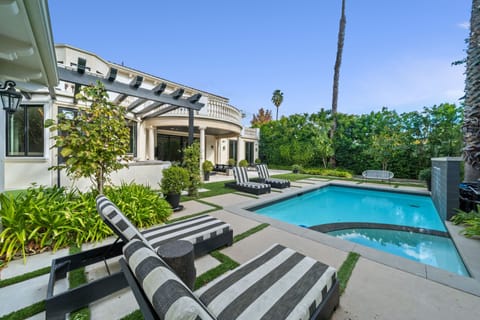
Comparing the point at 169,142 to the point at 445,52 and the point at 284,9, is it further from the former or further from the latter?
the point at 445,52

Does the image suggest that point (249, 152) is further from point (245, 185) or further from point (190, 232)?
point (190, 232)

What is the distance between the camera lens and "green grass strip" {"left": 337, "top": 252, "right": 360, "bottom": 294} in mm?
2510

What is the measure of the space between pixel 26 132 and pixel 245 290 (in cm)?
1032

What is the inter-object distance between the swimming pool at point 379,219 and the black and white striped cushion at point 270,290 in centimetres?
314

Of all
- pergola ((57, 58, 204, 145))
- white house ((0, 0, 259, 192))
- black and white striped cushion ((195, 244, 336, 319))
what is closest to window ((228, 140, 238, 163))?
white house ((0, 0, 259, 192))

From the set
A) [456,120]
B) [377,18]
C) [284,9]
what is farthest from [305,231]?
[456,120]

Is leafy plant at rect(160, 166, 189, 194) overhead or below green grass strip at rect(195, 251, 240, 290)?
overhead

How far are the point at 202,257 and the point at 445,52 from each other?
48.7 feet

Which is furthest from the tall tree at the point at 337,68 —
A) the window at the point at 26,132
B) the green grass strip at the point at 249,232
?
the window at the point at 26,132

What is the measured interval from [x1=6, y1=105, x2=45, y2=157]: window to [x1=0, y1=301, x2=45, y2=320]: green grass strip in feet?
26.5

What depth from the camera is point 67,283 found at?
2.40m

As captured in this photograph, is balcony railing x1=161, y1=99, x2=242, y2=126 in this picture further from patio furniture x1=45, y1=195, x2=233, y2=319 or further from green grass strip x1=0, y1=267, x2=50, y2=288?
green grass strip x1=0, y1=267, x2=50, y2=288

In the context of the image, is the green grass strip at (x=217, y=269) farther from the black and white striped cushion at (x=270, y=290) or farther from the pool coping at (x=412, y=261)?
the pool coping at (x=412, y=261)

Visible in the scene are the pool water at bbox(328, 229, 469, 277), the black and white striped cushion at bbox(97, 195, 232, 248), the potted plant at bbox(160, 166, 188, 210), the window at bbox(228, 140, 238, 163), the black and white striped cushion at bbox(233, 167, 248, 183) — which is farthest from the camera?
the window at bbox(228, 140, 238, 163)
